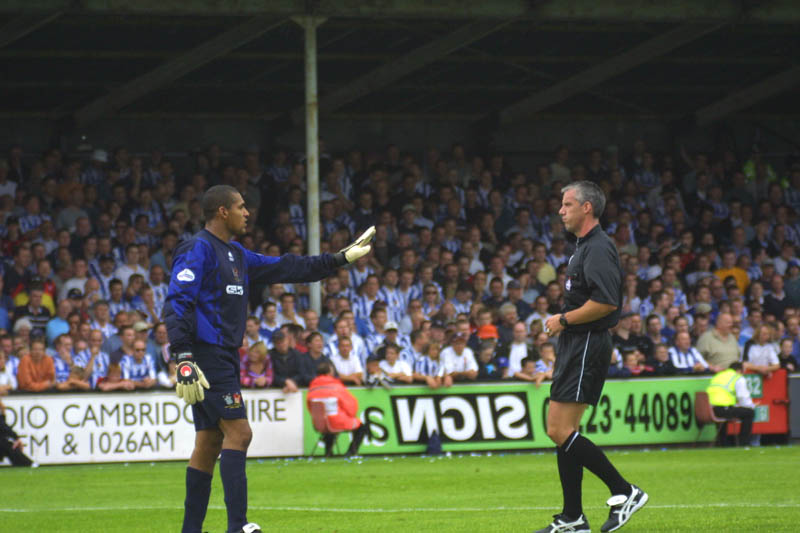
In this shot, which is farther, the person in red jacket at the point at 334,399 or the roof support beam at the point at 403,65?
the roof support beam at the point at 403,65

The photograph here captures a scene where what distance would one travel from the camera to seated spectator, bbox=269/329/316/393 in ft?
61.2

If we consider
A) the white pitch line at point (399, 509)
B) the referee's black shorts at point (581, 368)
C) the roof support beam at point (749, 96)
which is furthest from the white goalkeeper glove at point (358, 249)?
the roof support beam at point (749, 96)

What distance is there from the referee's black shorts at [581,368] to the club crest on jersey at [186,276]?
234cm

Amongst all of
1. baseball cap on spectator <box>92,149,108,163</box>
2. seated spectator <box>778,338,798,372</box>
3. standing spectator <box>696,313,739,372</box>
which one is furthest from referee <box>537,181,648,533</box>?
baseball cap on spectator <box>92,149,108,163</box>

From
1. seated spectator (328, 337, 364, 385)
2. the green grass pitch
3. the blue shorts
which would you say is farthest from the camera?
seated spectator (328, 337, 364, 385)

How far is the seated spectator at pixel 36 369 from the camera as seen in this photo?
17703 millimetres

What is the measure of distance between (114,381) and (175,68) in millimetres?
7758

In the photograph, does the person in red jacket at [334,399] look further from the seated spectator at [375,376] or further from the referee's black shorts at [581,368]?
the referee's black shorts at [581,368]

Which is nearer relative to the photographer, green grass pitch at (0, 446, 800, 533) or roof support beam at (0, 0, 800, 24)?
green grass pitch at (0, 446, 800, 533)

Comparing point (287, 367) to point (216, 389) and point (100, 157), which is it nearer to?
point (100, 157)

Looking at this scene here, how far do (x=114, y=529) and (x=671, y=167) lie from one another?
765 inches

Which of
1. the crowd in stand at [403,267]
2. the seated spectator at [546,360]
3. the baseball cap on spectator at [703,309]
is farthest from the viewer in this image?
the baseball cap on spectator at [703,309]

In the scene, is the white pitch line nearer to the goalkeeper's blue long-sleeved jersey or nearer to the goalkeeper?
the goalkeeper

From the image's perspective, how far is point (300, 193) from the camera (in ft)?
77.5
